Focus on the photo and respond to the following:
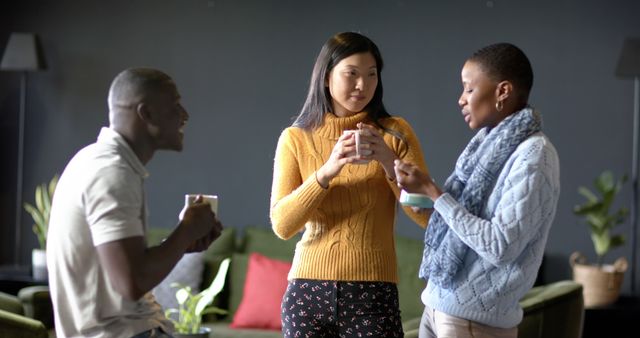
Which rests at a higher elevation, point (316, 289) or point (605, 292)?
point (316, 289)

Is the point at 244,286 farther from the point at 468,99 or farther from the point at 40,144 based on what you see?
the point at 468,99

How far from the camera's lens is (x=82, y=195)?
1.72 meters

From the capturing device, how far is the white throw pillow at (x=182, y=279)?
187 inches

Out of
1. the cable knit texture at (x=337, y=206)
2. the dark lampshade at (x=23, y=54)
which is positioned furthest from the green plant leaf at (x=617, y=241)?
the dark lampshade at (x=23, y=54)

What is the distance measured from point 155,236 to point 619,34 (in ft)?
8.87

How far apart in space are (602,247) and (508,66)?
112 inches

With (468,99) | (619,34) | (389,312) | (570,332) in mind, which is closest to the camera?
(468,99)

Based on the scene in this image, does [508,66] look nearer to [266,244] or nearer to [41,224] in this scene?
[266,244]

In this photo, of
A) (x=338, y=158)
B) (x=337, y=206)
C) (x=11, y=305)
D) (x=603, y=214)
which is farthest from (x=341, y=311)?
(x=603, y=214)

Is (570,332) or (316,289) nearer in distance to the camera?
(316,289)

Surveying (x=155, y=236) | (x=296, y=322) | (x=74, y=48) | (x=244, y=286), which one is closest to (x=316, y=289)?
(x=296, y=322)

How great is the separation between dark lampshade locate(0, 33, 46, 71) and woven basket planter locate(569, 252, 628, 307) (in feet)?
10.5

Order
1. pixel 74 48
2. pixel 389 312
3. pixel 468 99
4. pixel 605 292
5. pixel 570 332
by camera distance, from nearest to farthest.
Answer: pixel 468 99 < pixel 389 312 < pixel 570 332 < pixel 605 292 < pixel 74 48

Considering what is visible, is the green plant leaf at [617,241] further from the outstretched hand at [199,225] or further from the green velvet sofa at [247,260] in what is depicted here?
the outstretched hand at [199,225]
